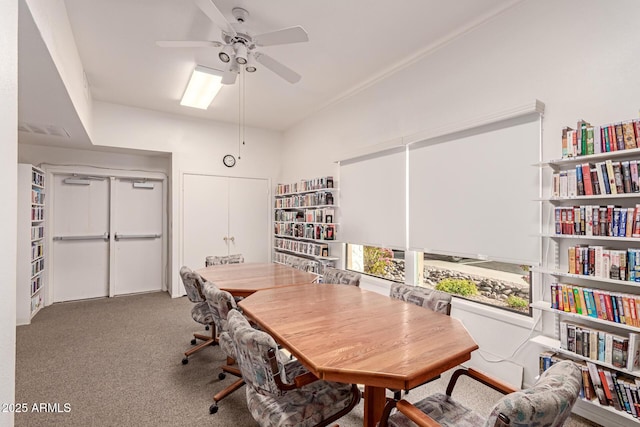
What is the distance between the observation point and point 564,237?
2.12 m

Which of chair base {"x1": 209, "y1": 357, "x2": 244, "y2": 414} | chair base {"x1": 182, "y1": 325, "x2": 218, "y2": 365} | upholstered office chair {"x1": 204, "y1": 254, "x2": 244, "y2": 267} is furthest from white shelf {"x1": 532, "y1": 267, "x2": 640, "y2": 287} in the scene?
upholstered office chair {"x1": 204, "y1": 254, "x2": 244, "y2": 267}

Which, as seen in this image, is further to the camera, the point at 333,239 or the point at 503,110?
the point at 333,239

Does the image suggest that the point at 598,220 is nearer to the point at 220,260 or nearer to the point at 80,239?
the point at 220,260

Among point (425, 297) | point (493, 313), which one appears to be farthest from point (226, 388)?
A: point (493, 313)

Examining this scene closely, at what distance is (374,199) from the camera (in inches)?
154

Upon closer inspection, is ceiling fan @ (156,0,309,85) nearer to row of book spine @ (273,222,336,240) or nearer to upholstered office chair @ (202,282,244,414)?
upholstered office chair @ (202,282,244,414)

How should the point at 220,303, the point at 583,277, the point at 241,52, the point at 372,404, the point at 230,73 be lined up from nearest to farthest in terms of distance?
the point at 372,404 → the point at 583,277 → the point at 220,303 → the point at 241,52 → the point at 230,73

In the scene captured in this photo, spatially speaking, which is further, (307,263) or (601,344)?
(307,263)

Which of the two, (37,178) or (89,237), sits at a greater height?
(37,178)

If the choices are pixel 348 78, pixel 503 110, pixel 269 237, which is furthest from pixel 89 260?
pixel 503 110

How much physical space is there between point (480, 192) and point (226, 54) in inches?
103

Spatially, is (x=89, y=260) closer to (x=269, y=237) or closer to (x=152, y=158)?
(x=152, y=158)

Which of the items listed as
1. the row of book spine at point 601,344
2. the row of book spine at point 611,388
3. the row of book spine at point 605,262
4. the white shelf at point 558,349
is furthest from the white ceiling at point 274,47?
the row of book spine at point 611,388

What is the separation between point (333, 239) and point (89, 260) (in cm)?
426
